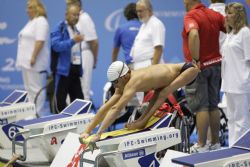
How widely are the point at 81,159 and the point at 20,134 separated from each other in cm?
172

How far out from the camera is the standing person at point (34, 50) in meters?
10.2

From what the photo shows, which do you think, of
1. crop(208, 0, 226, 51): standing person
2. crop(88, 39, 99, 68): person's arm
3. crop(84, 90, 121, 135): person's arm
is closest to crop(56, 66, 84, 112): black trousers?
crop(88, 39, 99, 68): person's arm

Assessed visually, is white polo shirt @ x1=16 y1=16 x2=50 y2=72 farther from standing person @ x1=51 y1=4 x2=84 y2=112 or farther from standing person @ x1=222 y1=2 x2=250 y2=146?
standing person @ x1=222 y1=2 x2=250 y2=146

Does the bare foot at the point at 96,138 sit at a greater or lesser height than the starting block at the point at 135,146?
greater

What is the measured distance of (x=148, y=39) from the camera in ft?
28.9

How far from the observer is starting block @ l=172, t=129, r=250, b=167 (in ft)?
17.0

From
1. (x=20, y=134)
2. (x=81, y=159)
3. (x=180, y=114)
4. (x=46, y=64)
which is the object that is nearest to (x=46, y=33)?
(x=46, y=64)

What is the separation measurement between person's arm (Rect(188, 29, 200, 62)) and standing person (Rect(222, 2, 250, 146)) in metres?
0.31

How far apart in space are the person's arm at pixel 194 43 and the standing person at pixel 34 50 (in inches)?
126

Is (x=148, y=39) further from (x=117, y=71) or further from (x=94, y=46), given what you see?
(x=117, y=71)

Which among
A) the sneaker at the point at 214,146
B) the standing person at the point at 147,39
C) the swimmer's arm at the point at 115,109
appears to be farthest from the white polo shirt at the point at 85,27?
the swimmer's arm at the point at 115,109

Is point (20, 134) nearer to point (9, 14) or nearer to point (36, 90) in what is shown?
point (36, 90)

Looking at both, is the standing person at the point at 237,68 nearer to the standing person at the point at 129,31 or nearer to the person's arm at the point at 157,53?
the person's arm at the point at 157,53

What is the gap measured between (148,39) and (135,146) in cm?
271
